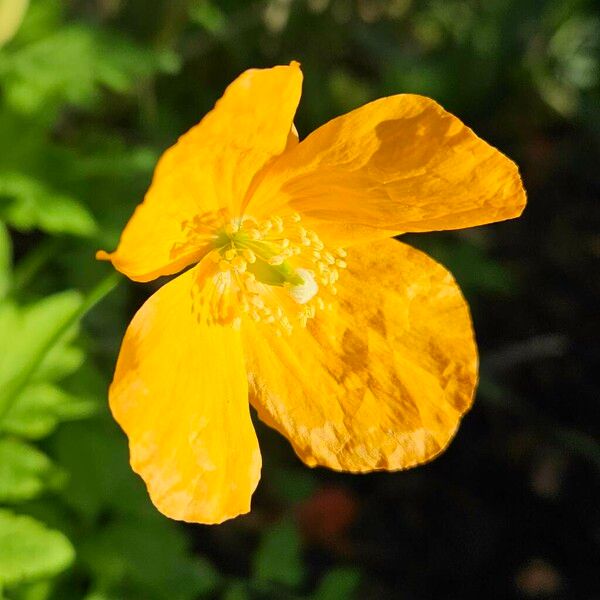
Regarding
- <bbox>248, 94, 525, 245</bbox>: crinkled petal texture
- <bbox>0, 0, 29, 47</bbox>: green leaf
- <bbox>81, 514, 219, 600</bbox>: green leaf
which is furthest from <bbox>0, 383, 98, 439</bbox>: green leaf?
<bbox>0, 0, 29, 47</bbox>: green leaf

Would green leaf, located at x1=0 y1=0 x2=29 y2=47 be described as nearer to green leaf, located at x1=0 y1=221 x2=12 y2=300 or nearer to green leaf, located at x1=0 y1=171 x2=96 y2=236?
green leaf, located at x1=0 y1=171 x2=96 y2=236

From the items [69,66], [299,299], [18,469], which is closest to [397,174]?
[299,299]

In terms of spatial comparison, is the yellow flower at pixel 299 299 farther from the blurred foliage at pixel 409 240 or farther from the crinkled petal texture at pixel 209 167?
the blurred foliage at pixel 409 240

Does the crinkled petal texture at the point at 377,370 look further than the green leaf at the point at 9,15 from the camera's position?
No

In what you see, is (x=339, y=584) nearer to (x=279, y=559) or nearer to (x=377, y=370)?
(x=279, y=559)

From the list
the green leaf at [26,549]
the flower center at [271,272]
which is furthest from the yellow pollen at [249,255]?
the green leaf at [26,549]

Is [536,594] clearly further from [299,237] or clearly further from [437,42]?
[437,42]

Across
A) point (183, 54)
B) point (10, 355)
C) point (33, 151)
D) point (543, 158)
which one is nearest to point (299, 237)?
point (10, 355)
